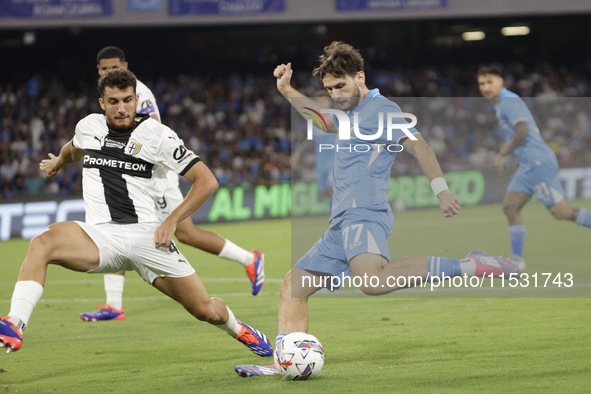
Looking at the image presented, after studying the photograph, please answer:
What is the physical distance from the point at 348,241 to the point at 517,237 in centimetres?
331

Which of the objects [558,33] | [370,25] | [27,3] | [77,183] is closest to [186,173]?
[77,183]

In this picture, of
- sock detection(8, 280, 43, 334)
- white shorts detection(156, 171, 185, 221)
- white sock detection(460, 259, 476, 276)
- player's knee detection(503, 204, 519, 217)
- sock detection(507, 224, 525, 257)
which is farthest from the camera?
player's knee detection(503, 204, 519, 217)

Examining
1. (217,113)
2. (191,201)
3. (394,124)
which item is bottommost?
(191,201)

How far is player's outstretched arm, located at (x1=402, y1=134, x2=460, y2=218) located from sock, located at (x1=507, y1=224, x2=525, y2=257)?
267 cm

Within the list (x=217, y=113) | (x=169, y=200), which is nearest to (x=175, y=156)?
(x=169, y=200)

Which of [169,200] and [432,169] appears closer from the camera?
[432,169]

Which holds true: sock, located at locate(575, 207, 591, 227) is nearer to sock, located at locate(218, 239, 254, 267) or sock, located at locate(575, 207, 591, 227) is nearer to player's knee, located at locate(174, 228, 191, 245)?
sock, located at locate(218, 239, 254, 267)

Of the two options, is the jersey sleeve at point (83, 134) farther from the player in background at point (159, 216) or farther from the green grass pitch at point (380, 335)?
the player in background at point (159, 216)

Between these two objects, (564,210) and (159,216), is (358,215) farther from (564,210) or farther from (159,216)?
(564,210)

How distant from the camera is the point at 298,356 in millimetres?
5234

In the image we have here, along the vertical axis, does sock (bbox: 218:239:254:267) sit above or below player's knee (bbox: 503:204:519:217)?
below

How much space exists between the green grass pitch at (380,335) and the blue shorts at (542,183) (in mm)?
324

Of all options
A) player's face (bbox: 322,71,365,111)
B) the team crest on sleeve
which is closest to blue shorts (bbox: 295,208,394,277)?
player's face (bbox: 322,71,365,111)

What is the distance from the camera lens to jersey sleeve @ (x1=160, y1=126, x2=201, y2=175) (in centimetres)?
546
